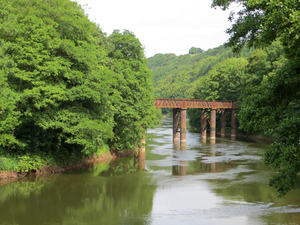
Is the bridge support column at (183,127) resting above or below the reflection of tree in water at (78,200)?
above

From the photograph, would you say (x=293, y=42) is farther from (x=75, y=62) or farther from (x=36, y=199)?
(x=75, y=62)

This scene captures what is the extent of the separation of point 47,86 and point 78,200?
735 centimetres

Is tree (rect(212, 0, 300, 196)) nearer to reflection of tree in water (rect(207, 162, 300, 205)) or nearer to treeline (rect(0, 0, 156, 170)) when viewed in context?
reflection of tree in water (rect(207, 162, 300, 205))

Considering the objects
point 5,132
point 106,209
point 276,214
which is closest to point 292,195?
point 276,214

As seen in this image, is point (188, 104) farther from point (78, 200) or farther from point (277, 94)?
point (277, 94)

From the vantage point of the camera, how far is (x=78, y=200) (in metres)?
16.7

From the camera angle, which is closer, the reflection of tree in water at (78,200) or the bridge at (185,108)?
the reflection of tree in water at (78,200)

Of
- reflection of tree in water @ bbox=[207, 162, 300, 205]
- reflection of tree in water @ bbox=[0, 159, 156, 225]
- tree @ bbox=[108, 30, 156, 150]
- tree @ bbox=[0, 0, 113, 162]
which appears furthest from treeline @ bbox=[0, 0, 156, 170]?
reflection of tree in water @ bbox=[207, 162, 300, 205]

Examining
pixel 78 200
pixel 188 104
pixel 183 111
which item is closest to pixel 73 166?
pixel 78 200

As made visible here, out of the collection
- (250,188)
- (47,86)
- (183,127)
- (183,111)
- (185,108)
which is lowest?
(250,188)

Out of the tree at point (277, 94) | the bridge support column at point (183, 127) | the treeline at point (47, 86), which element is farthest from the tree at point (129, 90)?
the tree at point (277, 94)

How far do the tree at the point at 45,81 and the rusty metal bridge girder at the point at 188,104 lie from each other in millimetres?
22658

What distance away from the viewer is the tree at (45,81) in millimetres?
18891

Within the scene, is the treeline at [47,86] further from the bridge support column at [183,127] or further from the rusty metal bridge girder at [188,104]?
the rusty metal bridge girder at [188,104]
